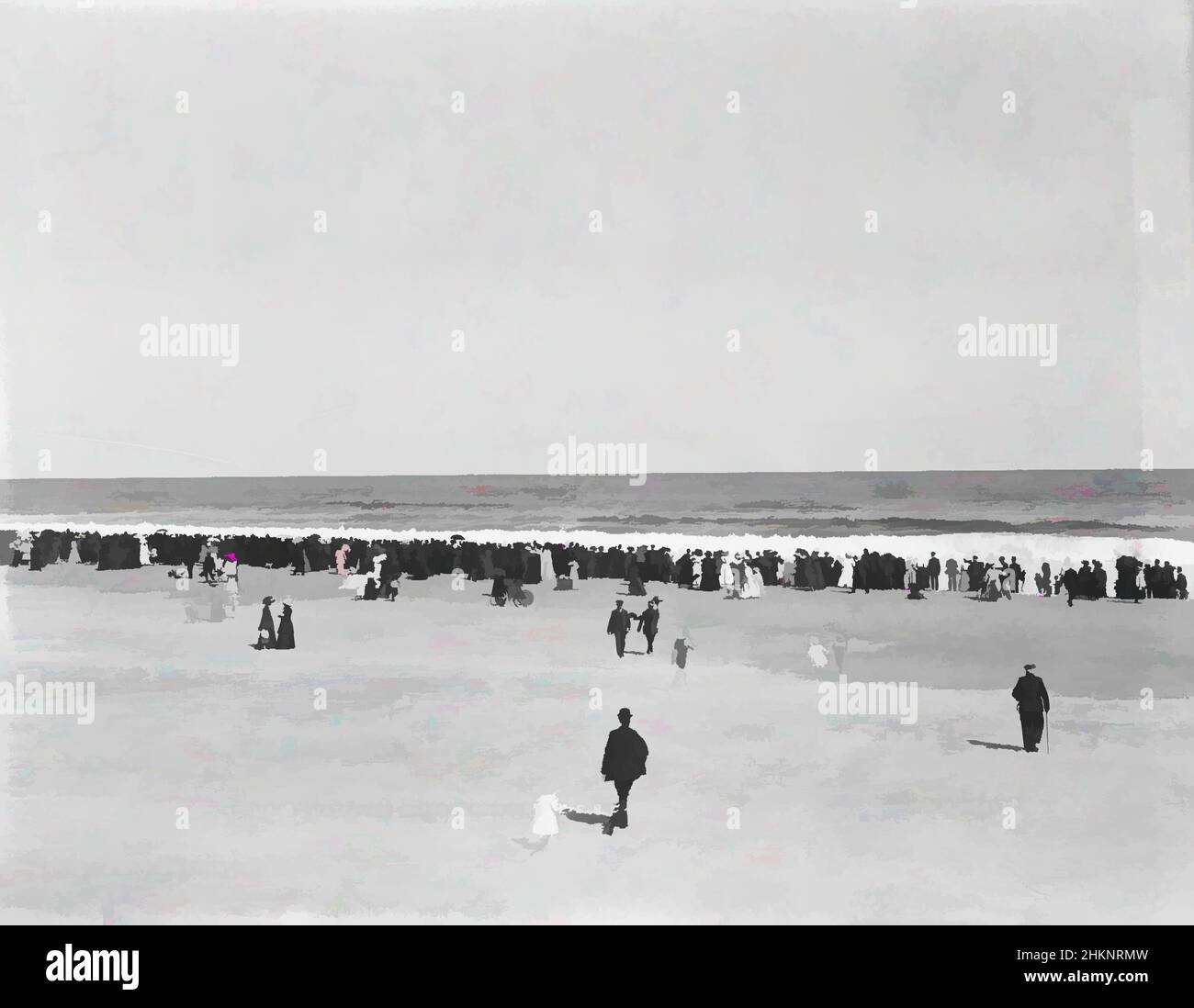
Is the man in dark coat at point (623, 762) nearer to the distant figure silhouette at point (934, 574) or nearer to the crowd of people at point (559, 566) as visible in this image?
the crowd of people at point (559, 566)

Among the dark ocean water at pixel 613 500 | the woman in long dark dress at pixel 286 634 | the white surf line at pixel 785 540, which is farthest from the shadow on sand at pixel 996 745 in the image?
the woman in long dark dress at pixel 286 634

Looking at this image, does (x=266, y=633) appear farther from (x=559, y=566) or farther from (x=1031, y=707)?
(x=1031, y=707)

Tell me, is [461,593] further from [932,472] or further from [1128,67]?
[1128,67]

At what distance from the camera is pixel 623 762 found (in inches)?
236

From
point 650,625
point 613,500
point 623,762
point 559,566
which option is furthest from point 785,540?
point 623,762

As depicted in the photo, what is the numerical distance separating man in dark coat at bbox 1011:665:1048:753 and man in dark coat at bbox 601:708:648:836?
3.05 m

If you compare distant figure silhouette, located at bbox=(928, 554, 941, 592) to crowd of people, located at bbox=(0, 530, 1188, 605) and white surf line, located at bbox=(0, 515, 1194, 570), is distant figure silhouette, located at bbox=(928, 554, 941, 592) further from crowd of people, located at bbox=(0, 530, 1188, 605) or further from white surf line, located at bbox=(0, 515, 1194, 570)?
white surf line, located at bbox=(0, 515, 1194, 570)

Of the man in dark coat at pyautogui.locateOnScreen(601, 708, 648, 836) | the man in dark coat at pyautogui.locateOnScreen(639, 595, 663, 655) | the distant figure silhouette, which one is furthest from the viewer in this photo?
the distant figure silhouette

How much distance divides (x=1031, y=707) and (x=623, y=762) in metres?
3.24

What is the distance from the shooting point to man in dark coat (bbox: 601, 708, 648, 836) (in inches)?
235

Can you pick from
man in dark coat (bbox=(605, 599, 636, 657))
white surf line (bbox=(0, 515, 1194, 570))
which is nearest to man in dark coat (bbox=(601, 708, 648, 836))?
man in dark coat (bbox=(605, 599, 636, 657))

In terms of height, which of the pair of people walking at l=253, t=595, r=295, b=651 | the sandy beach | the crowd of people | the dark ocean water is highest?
the dark ocean water

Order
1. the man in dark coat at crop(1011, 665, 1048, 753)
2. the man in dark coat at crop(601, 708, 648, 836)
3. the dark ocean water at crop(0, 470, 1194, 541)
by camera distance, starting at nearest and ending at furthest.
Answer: the man in dark coat at crop(601, 708, 648, 836), the man in dark coat at crop(1011, 665, 1048, 753), the dark ocean water at crop(0, 470, 1194, 541)

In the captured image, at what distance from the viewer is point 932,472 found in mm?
9352
